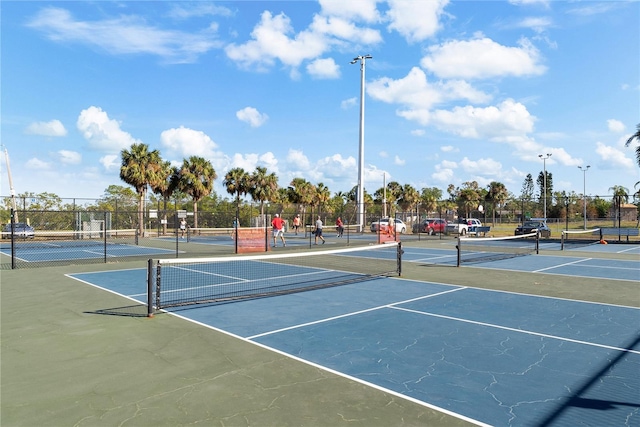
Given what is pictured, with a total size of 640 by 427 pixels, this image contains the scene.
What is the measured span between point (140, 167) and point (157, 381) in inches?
1637

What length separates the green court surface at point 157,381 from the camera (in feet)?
14.8

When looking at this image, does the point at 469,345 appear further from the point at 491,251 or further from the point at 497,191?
the point at 497,191

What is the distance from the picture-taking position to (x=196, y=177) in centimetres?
4844

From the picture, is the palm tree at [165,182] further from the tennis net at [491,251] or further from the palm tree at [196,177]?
the tennis net at [491,251]

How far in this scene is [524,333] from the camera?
7629 millimetres

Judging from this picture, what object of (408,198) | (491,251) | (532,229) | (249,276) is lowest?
(491,251)

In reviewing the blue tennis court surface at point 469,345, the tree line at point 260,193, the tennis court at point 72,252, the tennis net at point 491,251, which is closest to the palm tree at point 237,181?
the tree line at point 260,193

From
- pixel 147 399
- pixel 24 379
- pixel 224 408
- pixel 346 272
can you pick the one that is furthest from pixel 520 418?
pixel 346 272

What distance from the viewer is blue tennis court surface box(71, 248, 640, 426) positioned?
16.0ft

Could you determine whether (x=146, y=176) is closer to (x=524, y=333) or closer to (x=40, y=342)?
(x=40, y=342)

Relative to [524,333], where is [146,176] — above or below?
above

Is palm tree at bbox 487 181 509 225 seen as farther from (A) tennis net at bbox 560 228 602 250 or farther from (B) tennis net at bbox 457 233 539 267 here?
(B) tennis net at bbox 457 233 539 267

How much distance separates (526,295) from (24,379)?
34.8 feet

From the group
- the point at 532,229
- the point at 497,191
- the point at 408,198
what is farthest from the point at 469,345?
the point at 497,191
